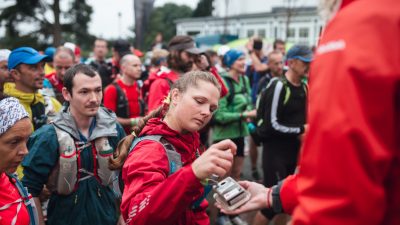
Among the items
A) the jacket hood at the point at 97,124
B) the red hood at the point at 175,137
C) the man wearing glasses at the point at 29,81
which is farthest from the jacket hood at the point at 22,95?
the red hood at the point at 175,137

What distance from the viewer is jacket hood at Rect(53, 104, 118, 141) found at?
2.74m

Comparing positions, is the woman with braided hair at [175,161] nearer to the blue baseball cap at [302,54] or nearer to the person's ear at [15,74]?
the person's ear at [15,74]

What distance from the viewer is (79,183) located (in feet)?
9.04

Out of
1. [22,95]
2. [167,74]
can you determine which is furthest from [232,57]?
[22,95]

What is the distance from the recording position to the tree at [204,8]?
66.9m

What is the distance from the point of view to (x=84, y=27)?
3322 cm

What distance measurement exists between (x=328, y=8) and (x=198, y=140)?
1364mm

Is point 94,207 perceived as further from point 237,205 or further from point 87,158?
point 237,205

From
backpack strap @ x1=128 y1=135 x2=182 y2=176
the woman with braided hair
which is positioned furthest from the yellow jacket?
backpack strap @ x1=128 y1=135 x2=182 y2=176

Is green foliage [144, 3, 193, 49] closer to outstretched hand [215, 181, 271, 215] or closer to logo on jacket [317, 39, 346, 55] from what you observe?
outstretched hand [215, 181, 271, 215]

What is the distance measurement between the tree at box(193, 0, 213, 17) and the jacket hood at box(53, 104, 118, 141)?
66.1 m

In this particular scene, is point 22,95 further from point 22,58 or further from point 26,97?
point 22,58

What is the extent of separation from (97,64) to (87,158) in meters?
5.15

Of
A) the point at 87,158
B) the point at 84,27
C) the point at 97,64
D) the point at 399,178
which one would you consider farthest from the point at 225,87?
the point at 84,27
